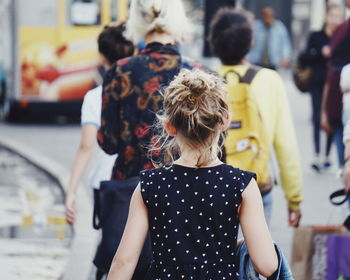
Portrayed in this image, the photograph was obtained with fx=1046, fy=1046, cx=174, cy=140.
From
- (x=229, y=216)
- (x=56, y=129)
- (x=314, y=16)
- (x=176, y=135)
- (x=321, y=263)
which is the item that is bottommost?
(x=314, y=16)

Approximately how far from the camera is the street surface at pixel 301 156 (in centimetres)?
839

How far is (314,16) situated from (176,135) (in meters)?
37.7

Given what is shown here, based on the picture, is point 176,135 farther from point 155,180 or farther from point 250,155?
point 250,155

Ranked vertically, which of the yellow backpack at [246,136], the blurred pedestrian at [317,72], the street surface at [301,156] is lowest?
the street surface at [301,156]

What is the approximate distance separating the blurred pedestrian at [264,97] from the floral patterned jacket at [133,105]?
20.7 inches

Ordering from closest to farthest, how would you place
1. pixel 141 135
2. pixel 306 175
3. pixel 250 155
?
pixel 141 135 → pixel 250 155 → pixel 306 175

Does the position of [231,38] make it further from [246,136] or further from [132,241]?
[132,241]

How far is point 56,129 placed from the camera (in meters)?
16.7

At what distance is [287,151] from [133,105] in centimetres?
96

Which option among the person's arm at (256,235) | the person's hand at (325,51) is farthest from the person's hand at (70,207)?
the person's hand at (325,51)

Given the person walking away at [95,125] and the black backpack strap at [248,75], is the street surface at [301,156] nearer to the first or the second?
the black backpack strap at [248,75]

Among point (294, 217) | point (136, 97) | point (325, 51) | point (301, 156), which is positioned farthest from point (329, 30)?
point (136, 97)

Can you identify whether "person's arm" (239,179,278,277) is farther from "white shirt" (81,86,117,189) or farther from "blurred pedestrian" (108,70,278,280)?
"white shirt" (81,86,117,189)

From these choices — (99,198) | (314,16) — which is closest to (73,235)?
(99,198)
